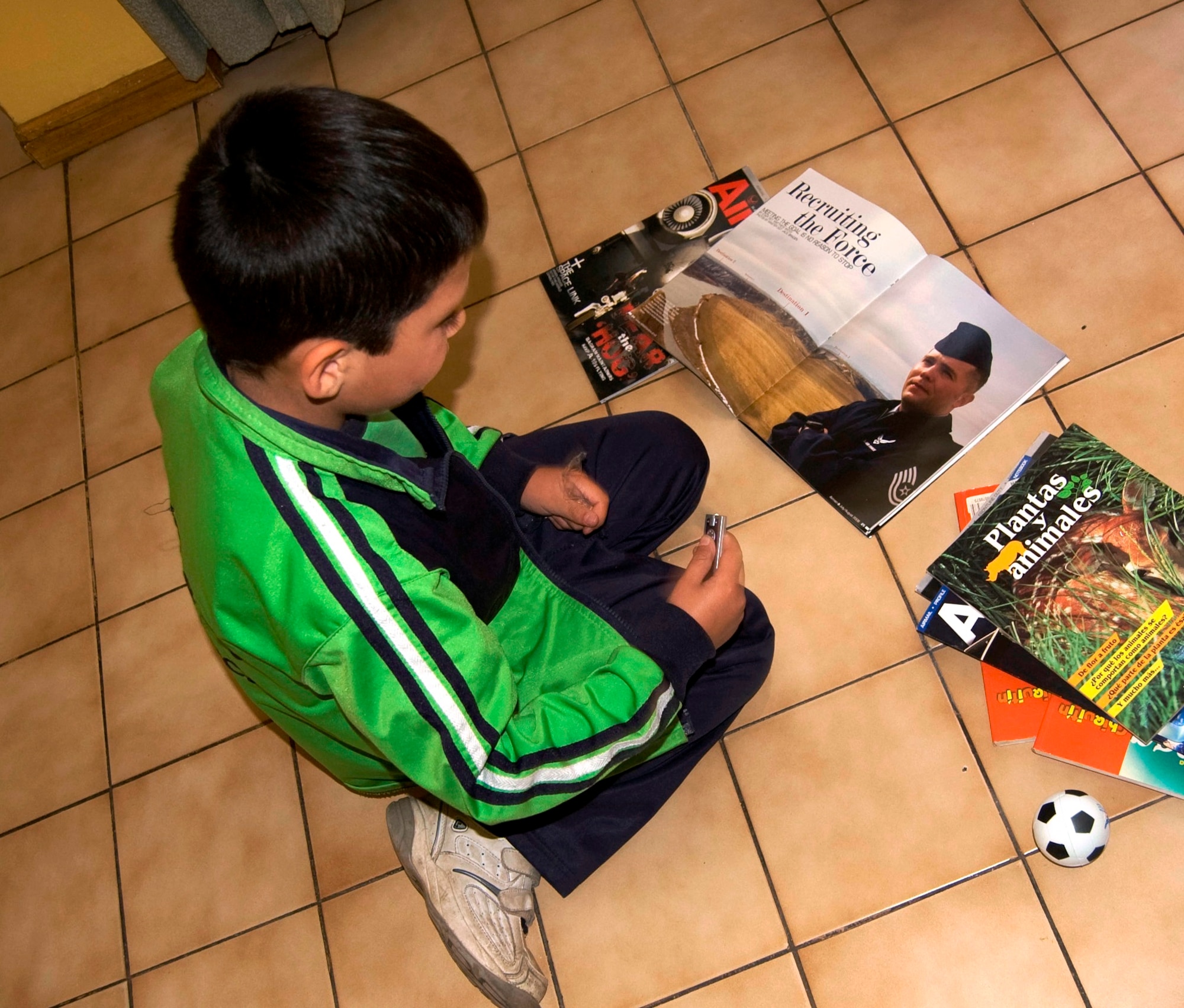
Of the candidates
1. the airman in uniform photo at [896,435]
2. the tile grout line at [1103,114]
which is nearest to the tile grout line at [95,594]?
the airman in uniform photo at [896,435]

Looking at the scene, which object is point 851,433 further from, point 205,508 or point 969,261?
point 205,508

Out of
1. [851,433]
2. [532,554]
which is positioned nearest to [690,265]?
[851,433]

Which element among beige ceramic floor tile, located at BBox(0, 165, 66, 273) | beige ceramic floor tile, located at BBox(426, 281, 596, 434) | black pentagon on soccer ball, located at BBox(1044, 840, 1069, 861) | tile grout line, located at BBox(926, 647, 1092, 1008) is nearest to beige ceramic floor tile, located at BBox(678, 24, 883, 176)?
beige ceramic floor tile, located at BBox(426, 281, 596, 434)

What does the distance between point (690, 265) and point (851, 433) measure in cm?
36

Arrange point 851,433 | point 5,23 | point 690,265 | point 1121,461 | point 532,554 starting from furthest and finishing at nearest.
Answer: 1. point 5,23
2. point 690,265
3. point 851,433
4. point 1121,461
5. point 532,554

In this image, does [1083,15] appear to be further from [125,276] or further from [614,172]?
[125,276]

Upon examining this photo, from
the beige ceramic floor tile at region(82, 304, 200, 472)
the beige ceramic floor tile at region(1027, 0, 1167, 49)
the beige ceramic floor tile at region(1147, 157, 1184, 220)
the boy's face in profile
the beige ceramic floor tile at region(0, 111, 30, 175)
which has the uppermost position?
the boy's face in profile

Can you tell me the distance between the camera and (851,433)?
1.28m

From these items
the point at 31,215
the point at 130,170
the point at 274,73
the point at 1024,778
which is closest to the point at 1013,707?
the point at 1024,778

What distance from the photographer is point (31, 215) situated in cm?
191

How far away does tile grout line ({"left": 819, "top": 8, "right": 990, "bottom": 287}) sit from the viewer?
1.37 meters

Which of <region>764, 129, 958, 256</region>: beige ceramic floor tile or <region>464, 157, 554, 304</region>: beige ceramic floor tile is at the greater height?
<region>464, 157, 554, 304</region>: beige ceramic floor tile

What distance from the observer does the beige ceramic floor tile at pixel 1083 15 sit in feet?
4.81

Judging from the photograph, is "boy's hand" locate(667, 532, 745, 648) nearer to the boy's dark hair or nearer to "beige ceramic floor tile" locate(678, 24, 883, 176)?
the boy's dark hair
